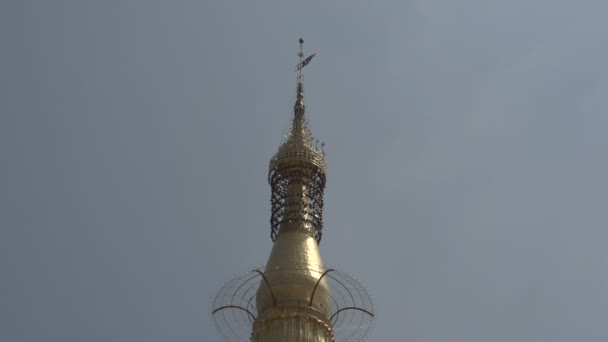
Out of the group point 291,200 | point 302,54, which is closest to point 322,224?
point 291,200

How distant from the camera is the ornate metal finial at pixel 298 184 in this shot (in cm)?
6181

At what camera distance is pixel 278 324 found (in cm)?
5509

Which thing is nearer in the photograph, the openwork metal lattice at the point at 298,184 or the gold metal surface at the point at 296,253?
the gold metal surface at the point at 296,253

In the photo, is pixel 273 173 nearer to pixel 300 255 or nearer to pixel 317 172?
pixel 317 172

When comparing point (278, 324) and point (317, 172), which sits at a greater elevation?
point (317, 172)

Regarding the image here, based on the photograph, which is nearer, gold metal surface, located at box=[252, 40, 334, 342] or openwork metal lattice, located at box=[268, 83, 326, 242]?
gold metal surface, located at box=[252, 40, 334, 342]

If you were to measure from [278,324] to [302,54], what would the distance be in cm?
2207

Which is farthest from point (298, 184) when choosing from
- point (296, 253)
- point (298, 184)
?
point (296, 253)

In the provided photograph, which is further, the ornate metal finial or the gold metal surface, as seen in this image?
the ornate metal finial

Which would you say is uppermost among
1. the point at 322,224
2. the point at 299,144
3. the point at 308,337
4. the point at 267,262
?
the point at 299,144

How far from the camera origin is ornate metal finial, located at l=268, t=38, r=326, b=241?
61.8m

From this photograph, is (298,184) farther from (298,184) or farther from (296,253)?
(296,253)

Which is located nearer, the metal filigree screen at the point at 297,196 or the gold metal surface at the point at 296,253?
the gold metal surface at the point at 296,253

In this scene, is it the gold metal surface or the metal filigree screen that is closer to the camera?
the gold metal surface
